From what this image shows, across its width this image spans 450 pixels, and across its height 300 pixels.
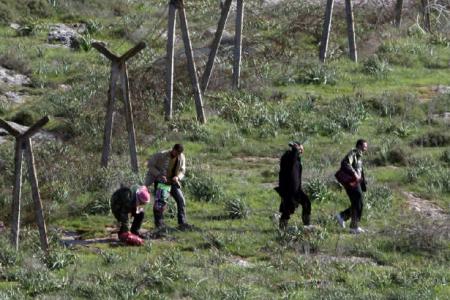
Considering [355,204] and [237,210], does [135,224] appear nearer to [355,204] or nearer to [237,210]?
[237,210]

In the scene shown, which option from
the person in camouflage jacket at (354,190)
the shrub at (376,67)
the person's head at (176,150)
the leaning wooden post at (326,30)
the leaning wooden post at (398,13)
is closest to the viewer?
the person's head at (176,150)

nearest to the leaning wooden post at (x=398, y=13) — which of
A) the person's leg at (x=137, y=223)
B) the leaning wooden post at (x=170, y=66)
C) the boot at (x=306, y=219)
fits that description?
the leaning wooden post at (x=170, y=66)

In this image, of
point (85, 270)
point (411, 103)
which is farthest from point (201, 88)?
point (85, 270)

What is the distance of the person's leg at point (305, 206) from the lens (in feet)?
62.4

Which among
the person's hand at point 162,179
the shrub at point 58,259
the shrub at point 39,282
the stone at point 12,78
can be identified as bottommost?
the shrub at point 39,282

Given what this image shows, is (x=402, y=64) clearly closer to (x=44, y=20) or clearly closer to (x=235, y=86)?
(x=235, y=86)

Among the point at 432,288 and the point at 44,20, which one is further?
the point at 44,20

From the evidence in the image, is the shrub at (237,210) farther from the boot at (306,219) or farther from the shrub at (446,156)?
the shrub at (446,156)

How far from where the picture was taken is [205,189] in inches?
818

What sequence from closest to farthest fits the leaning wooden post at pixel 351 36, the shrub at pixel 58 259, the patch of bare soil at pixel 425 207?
the shrub at pixel 58 259
the patch of bare soil at pixel 425 207
the leaning wooden post at pixel 351 36

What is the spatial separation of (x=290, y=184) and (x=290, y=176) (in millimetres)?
121

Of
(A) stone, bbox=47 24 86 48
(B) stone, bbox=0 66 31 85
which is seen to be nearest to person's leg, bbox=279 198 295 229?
(B) stone, bbox=0 66 31 85

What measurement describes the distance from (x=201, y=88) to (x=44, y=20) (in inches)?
476

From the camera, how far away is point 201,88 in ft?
87.8
